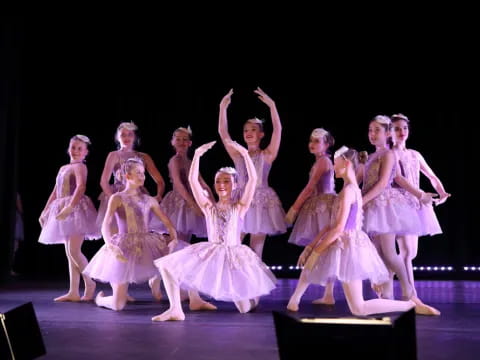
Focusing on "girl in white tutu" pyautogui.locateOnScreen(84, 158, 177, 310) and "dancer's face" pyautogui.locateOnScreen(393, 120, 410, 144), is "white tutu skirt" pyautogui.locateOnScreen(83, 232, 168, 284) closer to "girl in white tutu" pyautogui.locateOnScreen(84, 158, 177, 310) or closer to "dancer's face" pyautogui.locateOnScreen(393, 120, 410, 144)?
"girl in white tutu" pyautogui.locateOnScreen(84, 158, 177, 310)

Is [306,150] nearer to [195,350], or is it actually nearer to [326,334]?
[195,350]

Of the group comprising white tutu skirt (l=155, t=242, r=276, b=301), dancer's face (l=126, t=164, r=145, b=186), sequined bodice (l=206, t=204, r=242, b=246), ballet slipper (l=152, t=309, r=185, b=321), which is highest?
dancer's face (l=126, t=164, r=145, b=186)

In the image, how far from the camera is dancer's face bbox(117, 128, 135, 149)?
212 inches

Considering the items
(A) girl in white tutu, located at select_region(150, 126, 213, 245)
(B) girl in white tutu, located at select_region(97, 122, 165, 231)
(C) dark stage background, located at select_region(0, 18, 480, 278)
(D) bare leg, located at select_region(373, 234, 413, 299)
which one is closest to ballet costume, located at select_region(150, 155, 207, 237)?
(A) girl in white tutu, located at select_region(150, 126, 213, 245)

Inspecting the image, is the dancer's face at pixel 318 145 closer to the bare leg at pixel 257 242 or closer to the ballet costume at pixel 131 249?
the bare leg at pixel 257 242

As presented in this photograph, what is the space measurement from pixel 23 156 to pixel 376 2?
15.3ft

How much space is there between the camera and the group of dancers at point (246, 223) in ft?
13.3

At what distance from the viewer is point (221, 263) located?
4145 millimetres

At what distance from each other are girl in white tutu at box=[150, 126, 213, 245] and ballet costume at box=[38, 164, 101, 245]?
1.74 ft

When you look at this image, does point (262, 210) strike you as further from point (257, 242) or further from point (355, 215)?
point (355, 215)

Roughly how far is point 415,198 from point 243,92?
3200 mm

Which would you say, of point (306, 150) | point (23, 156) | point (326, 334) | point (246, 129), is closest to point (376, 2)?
point (306, 150)

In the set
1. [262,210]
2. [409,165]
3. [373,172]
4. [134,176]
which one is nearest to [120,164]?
[134,176]

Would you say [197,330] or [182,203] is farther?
[182,203]
